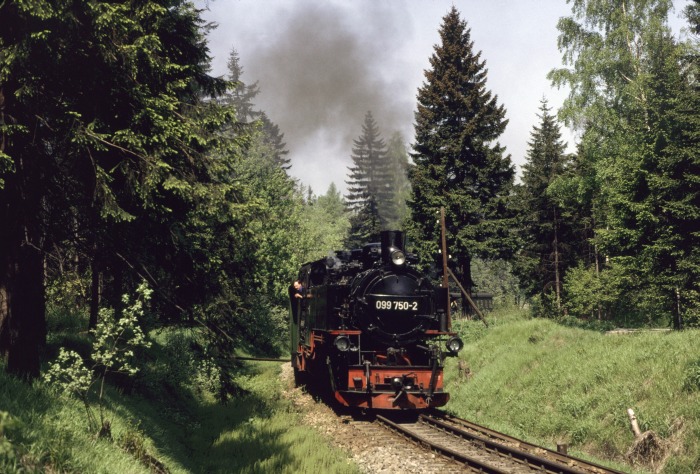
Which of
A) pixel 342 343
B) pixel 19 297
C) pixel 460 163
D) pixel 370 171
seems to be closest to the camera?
pixel 19 297

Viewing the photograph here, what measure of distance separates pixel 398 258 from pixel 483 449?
488cm

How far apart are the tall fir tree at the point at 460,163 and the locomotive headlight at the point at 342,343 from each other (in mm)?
19334

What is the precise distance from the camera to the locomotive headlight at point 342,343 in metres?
12.2

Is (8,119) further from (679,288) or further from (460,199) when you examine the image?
(460,199)

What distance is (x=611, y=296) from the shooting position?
2825cm

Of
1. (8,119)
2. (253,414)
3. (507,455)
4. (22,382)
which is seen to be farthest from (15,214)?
(507,455)

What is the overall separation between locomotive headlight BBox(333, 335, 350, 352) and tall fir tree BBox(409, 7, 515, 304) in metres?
19.3

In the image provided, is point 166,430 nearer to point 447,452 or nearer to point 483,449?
point 447,452

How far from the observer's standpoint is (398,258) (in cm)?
1335

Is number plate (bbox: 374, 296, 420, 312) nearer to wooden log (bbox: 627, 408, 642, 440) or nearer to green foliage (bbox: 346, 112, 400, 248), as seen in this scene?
wooden log (bbox: 627, 408, 642, 440)

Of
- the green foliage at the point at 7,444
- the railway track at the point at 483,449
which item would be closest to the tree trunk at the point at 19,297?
the green foliage at the point at 7,444

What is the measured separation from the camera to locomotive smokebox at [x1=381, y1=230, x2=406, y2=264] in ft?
45.0

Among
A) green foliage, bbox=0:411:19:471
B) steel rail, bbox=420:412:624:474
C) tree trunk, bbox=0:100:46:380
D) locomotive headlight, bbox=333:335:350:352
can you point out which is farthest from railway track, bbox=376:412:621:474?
tree trunk, bbox=0:100:46:380

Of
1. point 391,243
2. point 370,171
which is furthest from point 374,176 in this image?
point 391,243
